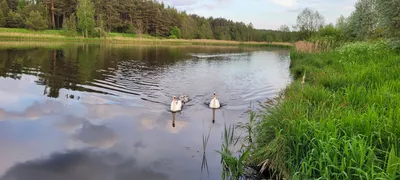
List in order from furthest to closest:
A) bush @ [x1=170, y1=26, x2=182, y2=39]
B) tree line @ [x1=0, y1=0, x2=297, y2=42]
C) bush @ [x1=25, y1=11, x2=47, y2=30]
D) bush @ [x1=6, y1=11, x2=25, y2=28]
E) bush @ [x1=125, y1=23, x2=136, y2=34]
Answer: bush @ [x1=170, y1=26, x2=182, y2=39] < bush @ [x1=125, y1=23, x2=136, y2=34] < tree line @ [x1=0, y1=0, x2=297, y2=42] < bush @ [x1=6, y1=11, x2=25, y2=28] < bush @ [x1=25, y1=11, x2=47, y2=30]

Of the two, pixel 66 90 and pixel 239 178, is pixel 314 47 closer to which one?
pixel 66 90

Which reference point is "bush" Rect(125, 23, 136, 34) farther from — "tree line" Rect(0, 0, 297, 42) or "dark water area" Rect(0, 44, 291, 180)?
"dark water area" Rect(0, 44, 291, 180)

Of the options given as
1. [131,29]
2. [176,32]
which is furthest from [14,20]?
[176,32]

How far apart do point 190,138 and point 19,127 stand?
14.2 ft

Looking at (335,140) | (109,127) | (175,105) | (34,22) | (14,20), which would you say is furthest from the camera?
(14,20)

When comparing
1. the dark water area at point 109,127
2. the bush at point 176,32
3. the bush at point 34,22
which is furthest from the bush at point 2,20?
the dark water area at point 109,127

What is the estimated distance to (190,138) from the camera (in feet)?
23.8

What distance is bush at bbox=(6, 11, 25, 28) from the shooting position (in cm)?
5484

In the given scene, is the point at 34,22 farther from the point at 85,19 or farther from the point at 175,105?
the point at 175,105

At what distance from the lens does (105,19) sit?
243 ft

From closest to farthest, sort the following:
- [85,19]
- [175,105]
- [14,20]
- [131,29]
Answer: [175,105] < [14,20] < [85,19] < [131,29]

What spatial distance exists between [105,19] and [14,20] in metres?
22.3

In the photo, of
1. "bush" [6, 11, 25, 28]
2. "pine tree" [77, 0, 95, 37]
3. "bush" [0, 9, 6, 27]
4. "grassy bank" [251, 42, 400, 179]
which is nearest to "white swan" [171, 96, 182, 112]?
"grassy bank" [251, 42, 400, 179]

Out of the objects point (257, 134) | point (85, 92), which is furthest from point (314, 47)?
point (257, 134)
